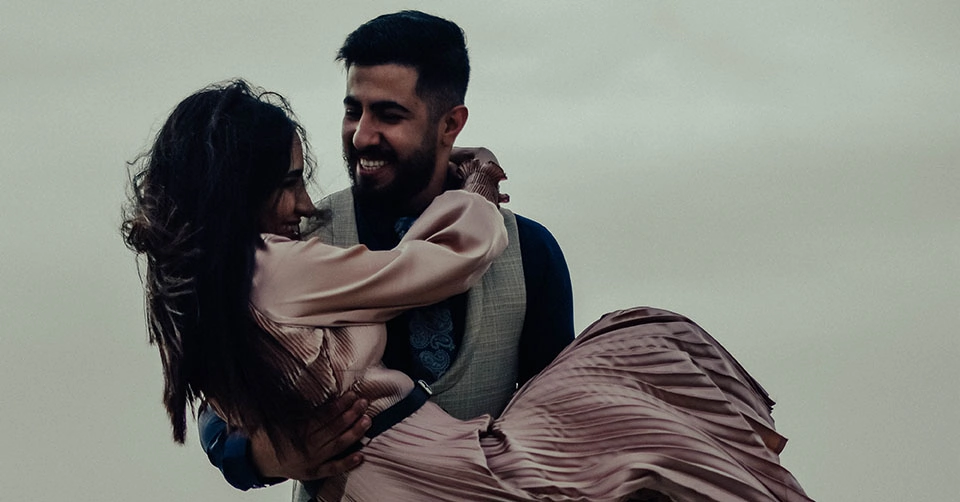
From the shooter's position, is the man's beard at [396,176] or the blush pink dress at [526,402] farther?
the man's beard at [396,176]

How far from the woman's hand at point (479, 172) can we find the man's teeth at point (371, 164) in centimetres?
17

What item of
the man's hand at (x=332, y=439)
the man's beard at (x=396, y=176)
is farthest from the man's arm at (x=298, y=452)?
the man's beard at (x=396, y=176)

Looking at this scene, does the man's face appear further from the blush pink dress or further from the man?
the blush pink dress

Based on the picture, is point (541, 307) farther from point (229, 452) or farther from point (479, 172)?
point (229, 452)

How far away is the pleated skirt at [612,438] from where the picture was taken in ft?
8.19

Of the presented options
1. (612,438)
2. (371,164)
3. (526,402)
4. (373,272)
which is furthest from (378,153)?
(612,438)

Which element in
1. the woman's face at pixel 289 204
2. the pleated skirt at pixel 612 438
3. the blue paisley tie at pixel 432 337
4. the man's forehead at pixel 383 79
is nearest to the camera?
the pleated skirt at pixel 612 438

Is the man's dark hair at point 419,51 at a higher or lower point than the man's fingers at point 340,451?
higher

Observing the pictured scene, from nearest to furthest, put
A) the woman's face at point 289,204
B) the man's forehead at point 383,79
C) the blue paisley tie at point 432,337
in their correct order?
the woman's face at point 289,204
the blue paisley tie at point 432,337
the man's forehead at point 383,79

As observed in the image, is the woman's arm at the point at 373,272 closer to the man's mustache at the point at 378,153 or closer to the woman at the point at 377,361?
the woman at the point at 377,361

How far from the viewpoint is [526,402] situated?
8.70 feet

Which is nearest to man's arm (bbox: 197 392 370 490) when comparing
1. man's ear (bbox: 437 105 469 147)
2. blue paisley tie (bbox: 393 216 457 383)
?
blue paisley tie (bbox: 393 216 457 383)

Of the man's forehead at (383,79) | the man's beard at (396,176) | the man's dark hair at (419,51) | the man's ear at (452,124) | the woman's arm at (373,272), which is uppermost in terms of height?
the man's dark hair at (419,51)

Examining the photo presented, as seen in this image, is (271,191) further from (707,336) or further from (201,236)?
(707,336)
